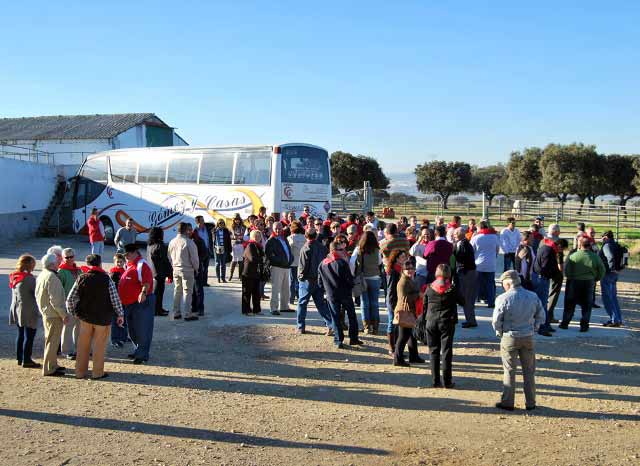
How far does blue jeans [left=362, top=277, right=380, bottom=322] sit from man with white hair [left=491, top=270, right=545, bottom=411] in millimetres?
3336

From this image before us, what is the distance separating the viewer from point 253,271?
11.8 meters

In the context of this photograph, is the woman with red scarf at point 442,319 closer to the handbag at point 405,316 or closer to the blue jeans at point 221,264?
the handbag at point 405,316

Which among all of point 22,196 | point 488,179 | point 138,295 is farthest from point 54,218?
point 488,179

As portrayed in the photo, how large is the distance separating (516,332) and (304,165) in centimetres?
1451

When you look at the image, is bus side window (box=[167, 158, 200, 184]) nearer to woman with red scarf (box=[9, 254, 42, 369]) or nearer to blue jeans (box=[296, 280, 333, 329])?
blue jeans (box=[296, 280, 333, 329])

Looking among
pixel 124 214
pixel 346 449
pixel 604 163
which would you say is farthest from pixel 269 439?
pixel 604 163

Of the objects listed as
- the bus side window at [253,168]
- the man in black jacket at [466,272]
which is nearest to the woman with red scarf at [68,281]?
the man in black jacket at [466,272]

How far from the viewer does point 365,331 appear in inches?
427

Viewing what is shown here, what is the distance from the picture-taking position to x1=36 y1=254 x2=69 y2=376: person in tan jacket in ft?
26.8

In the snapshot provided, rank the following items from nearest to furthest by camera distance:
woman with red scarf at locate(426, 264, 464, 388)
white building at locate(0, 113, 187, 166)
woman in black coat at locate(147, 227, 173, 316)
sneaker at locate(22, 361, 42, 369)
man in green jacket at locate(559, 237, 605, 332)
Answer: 1. woman with red scarf at locate(426, 264, 464, 388)
2. sneaker at locate(22, 361, 42, 369)
3. man in green jacket at locate(559, 237, 605, 332)
4. woman in black coat at locate(147, 227, 173, 316)
5. white building at locate(0, 113, 187, 166)

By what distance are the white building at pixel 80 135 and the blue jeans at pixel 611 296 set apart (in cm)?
3700

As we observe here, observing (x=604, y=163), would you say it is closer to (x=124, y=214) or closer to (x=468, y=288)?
(x=124, y=214)

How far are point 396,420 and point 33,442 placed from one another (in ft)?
12.2

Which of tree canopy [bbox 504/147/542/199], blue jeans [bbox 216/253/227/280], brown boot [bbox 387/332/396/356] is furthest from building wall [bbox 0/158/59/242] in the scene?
tree canopy [bbox 504/147/542/199]
